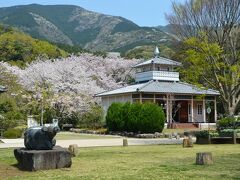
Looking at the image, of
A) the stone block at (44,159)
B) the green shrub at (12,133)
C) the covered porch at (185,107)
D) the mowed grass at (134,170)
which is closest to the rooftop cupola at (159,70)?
the covered porch at (185,107)

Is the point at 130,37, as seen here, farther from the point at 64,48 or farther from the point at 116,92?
the point at 116,92

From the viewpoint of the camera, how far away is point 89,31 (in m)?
177

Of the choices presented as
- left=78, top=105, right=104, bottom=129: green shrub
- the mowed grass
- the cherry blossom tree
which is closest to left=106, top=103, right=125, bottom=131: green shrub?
left=78, top=105, right=104, bottom=129: green shrub

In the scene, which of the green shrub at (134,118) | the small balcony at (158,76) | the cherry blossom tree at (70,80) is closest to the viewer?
the green shrub at (134,118)

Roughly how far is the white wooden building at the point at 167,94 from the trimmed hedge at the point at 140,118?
17.3 feet

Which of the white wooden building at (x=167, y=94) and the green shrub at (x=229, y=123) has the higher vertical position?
the white wooden building at (x=167, y=94)

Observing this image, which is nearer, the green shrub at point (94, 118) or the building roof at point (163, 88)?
the building roof at point (163, 88)

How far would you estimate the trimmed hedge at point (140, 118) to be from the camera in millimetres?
34656

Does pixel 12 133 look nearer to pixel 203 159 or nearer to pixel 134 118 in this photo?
pixel 134 118

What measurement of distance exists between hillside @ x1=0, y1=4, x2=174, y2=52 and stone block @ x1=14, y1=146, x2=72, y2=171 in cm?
11738

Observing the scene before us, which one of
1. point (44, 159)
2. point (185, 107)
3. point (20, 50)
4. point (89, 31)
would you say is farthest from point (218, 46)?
point (89, 31)

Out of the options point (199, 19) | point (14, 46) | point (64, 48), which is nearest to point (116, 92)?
point (199, 19)

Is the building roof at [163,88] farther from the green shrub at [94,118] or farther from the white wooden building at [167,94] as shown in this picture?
the green shrub at [94,118]

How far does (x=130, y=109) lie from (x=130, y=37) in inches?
4378
